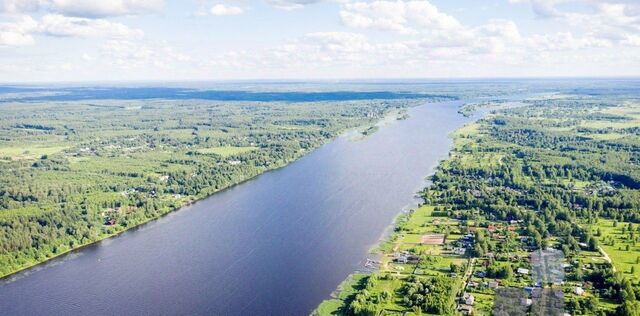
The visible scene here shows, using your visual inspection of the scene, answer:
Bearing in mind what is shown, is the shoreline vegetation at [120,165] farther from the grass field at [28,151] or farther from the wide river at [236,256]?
the wide river at [236,256]

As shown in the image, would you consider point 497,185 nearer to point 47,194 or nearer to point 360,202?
point 360,202

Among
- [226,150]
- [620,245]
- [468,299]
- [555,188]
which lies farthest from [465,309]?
[226,150]

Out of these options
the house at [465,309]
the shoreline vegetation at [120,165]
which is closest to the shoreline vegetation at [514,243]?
the house at [465,309]

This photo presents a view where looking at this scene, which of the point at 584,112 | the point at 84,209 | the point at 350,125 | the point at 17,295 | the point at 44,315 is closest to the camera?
the point at 44,315

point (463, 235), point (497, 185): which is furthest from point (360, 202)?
point (497, 185)

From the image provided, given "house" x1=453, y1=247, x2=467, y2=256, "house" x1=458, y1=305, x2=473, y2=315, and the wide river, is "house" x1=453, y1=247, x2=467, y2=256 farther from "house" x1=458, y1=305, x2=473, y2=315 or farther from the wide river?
"house" x1=458, y1=305, x2=473, y2=315

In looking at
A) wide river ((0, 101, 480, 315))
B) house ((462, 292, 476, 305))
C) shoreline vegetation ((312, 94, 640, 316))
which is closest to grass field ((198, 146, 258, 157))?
wide river ((0, 101, 480, 315))
